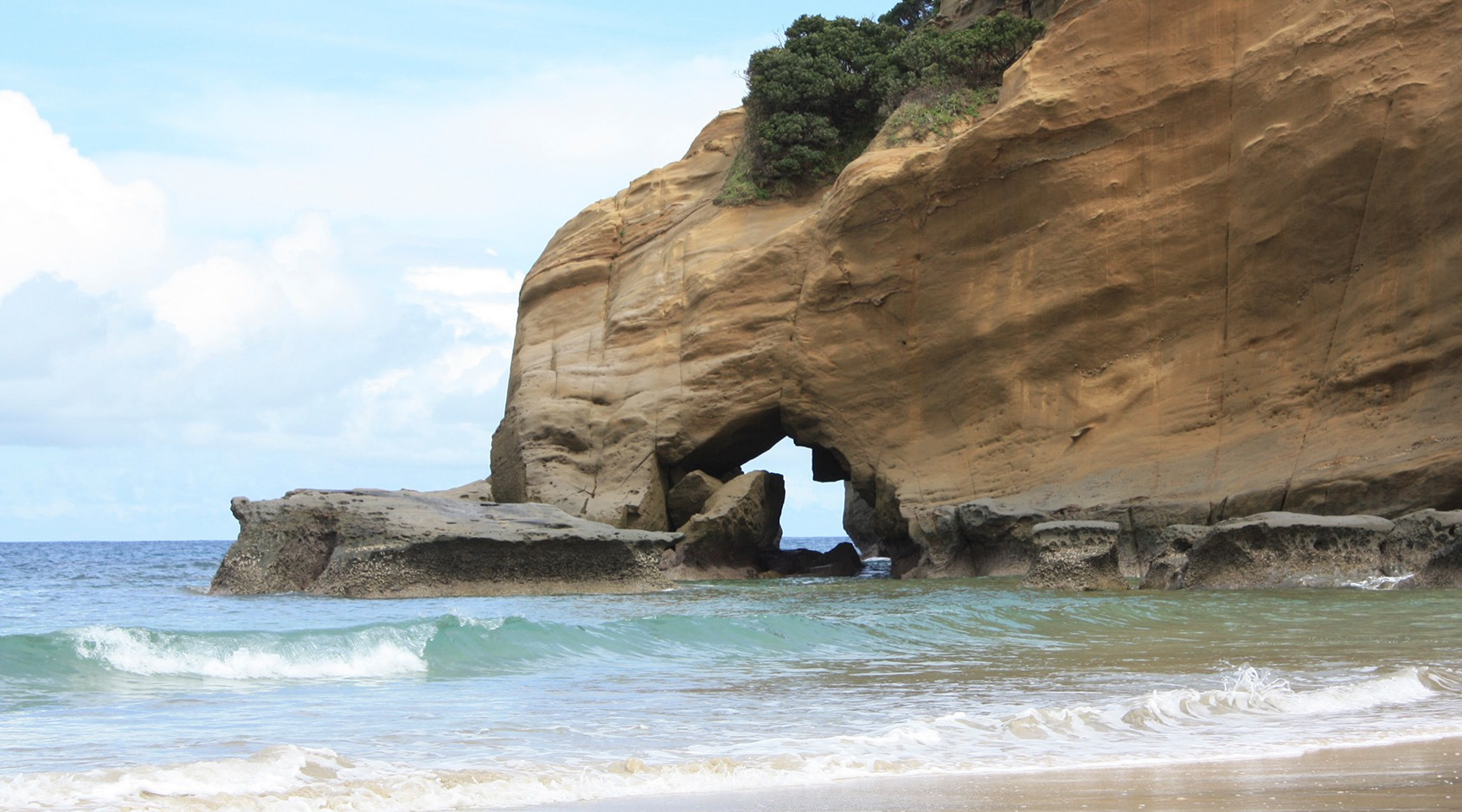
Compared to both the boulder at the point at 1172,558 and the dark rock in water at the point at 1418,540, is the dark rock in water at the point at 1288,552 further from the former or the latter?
the boulder at the point at 1172,558

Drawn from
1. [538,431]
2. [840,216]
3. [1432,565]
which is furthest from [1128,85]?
[538,431]

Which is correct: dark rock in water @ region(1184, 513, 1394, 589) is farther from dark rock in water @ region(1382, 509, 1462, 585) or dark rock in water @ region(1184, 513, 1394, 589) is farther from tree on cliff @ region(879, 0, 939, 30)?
tree on cliff @ region(879, 0, 939, 30)

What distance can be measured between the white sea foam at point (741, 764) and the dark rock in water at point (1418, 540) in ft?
26.1

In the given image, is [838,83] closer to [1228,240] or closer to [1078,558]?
[1228,240]

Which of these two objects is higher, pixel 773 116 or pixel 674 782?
pixel 773 116

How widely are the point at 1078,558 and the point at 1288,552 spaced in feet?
7.79

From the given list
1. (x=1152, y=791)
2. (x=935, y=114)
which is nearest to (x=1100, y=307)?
(x=935, y=114)

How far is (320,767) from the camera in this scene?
5.76m

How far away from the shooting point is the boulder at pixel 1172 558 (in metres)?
16.2

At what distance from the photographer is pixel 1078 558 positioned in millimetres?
16766

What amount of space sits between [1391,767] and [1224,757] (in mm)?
686

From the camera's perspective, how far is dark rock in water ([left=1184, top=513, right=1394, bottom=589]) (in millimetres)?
15203

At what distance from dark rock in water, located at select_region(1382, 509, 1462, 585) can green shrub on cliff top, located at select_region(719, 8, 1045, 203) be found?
12800mm

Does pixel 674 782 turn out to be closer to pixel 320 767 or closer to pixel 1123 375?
pixel 320 767
